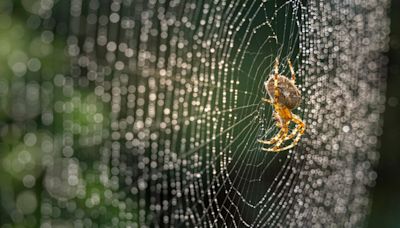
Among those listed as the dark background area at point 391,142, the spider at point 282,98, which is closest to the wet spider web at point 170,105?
the spider at point 282,98

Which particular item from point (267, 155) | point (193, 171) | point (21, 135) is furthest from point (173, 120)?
point (21, 135)

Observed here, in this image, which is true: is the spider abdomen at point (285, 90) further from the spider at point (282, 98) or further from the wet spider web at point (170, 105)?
the wet spider web at point (170, 105)

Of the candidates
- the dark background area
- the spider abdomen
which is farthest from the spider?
the dark background area

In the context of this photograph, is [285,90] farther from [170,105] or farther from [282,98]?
[170,105]

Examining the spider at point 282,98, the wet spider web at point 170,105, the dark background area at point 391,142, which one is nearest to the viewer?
the spider at point 282,98

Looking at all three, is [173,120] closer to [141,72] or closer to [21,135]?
[141,72]
